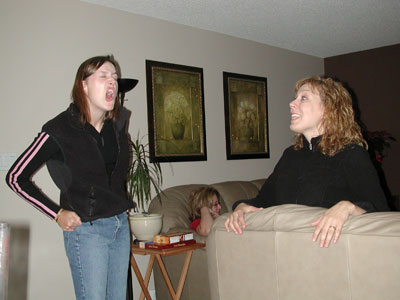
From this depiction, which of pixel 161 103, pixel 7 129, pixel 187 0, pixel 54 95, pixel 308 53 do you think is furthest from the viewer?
pixel 308 53

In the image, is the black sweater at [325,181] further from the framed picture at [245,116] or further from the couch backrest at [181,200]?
the framed picture at [245,116]

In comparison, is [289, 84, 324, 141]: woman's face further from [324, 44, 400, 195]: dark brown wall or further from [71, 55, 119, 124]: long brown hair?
[324, 44, 400, 195]: dark brown wall

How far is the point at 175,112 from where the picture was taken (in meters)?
4.32

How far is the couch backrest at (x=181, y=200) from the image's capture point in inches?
142

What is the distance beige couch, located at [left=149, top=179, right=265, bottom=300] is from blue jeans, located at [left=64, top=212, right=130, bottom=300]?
1.41m

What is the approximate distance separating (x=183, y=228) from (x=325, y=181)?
6.48 ft

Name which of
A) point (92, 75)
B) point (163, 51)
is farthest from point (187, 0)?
point (92, 75)

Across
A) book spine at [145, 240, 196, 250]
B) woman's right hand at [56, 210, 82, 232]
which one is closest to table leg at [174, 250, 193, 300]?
book spine at [145, 240, 196, 250]

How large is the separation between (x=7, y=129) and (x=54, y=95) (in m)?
0.47

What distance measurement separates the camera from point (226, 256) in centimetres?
152

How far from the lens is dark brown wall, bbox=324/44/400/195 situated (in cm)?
583

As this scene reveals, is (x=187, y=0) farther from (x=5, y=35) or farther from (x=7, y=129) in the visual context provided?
(x=7, y=129)

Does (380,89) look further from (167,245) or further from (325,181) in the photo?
(325,181)

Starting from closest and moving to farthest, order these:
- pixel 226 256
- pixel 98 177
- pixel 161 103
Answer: pixel 226 256 → pixel 98 177 → pixel 161 103
